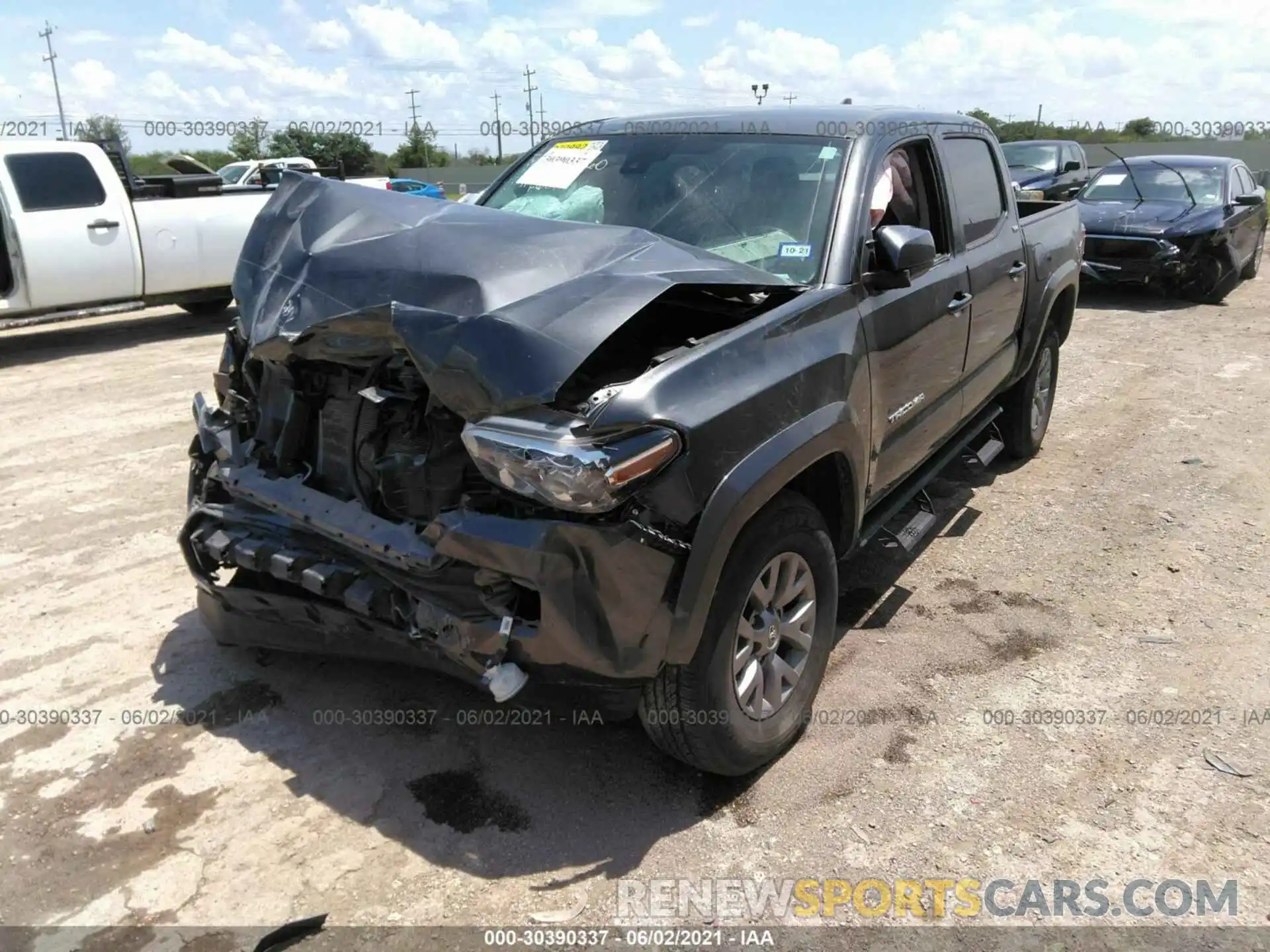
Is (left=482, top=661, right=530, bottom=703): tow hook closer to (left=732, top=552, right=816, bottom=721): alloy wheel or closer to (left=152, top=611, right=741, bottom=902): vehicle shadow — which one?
(left=152, top=611, right=741, bottom=902): vehicle shadow

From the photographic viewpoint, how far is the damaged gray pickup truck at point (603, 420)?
96.2 inches

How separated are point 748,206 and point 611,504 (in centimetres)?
174

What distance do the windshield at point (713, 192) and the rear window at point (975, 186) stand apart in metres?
1.05

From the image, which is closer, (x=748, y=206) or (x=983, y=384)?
(x=748, y=206)

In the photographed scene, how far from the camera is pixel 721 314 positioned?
10.1 feet

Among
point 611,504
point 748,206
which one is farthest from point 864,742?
point 748,206

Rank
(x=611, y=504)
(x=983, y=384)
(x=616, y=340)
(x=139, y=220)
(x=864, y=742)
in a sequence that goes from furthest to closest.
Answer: (x=139, y=220) → (x=983, y=384) → (x=864, y=742) → (x=616, y=340) → (x=611, y=504)

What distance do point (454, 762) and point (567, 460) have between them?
4.33ft

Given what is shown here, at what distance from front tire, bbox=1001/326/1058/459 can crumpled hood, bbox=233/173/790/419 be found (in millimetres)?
3193

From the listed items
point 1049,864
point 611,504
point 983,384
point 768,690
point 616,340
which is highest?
point 616,340

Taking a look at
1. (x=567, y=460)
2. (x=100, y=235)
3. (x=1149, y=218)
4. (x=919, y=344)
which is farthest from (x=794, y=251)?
(x=1149, y=218)

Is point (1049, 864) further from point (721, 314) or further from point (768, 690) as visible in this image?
point (721, 314)

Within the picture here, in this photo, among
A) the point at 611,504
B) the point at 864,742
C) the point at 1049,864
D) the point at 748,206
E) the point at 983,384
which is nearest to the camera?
the point at 611,504

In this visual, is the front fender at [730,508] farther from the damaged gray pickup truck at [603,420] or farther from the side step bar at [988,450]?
the side step bar at [988,450]
